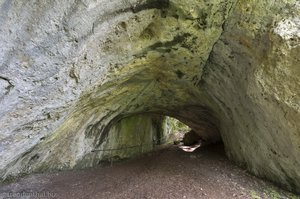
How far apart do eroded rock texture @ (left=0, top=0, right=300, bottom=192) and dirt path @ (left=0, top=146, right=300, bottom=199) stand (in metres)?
0.28

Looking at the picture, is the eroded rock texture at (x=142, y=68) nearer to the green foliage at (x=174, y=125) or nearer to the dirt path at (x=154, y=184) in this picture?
the dirt path at (x=154, y=184)

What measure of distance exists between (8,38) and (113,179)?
2694mm

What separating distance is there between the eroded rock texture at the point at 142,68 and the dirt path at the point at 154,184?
282 mm

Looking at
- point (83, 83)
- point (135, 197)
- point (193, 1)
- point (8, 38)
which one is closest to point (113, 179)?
point (135, 197)

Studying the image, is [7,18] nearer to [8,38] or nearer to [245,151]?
[8,38]

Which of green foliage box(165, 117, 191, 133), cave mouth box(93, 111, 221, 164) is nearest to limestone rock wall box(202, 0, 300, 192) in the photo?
cave mouth box(93, 111, 221, 164)

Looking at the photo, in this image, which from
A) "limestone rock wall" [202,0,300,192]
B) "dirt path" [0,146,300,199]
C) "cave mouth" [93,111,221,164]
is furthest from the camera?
"cave mouth" [93,111,221,164]

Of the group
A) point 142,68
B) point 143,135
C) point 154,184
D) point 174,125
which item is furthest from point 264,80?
point 174,125

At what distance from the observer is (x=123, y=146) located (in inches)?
311

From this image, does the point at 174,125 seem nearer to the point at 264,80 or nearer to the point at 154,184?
the point at 154,184

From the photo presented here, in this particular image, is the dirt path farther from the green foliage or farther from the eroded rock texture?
the green foliage

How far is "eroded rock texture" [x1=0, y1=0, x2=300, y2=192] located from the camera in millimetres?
3266

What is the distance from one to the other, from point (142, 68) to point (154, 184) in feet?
6.36

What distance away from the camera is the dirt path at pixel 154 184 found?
3.87m
